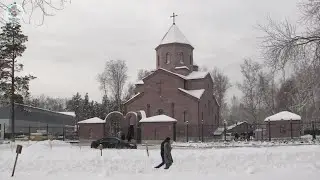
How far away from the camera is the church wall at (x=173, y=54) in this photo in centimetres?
5519

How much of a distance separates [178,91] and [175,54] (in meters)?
6.80

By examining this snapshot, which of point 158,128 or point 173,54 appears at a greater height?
point 173,54

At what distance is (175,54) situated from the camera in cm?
5525

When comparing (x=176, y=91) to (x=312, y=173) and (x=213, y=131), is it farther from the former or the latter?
(x=312, y=173)

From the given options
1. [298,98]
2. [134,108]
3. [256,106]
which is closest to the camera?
[298,98]

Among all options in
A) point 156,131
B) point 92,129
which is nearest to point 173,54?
point 92,129

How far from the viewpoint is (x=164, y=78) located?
5166cm

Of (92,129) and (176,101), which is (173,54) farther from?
(92,129)

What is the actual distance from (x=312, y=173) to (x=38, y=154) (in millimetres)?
16026

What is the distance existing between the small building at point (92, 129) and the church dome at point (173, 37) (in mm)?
15428

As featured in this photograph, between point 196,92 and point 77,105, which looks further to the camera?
point 77,105

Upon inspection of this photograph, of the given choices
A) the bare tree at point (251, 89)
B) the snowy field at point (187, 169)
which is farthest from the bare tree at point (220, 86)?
the snowy field at point (187, 169)

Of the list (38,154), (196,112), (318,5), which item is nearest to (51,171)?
(38,154)

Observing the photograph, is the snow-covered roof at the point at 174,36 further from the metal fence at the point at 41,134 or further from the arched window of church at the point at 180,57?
the metal fence at the point at 41,134
